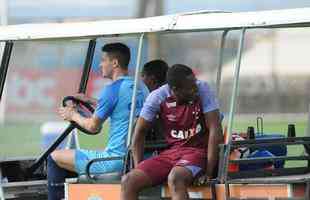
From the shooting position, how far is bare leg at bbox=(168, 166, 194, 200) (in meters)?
7.30

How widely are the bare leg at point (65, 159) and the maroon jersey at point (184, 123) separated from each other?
94cm

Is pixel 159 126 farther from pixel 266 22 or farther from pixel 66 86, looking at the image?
pixel 66 86

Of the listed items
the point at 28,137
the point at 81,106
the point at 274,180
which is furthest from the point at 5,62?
the point at 28,137

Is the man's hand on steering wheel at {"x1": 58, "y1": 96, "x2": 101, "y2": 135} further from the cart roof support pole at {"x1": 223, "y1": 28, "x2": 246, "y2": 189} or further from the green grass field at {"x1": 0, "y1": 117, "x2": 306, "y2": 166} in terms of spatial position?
the green grass field at {"x1": 0, "y1": 117, "x2": 306, "y2": 166}

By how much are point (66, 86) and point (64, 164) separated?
20857 millimetres

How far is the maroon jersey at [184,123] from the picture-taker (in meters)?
7.62

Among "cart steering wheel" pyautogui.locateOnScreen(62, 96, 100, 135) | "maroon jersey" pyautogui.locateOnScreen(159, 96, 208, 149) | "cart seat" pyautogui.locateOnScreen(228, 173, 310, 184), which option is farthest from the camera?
"cart steering wheel" pyautogui.locateOnScreen(62, 96, 100, 135)

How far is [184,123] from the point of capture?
7652mm

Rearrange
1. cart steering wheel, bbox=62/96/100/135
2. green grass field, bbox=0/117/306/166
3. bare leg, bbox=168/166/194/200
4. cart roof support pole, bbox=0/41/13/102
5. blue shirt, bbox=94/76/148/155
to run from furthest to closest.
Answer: green grass field, bbox=0/117/306/166 → cart roof support pole, bbox=0/41/13/102 → cart steering wheel, bbox=62/96/100/135 → blue shirt, bbox=94/76/148/155 → bare leg, bbox=168/166/194/200

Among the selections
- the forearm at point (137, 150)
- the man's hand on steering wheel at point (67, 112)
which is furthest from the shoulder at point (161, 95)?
the man's hand on steering wheel at point (67, 112)

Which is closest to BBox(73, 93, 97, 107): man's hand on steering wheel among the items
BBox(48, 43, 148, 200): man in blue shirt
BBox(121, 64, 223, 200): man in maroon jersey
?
BBox(48, 43, 148, 200): man in blue shirt

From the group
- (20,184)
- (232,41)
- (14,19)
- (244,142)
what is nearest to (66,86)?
(14,19)

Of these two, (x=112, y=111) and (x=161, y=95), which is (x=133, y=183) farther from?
(x=112, y=111)

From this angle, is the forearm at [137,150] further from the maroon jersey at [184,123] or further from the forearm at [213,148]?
the forearm at [213,148]
